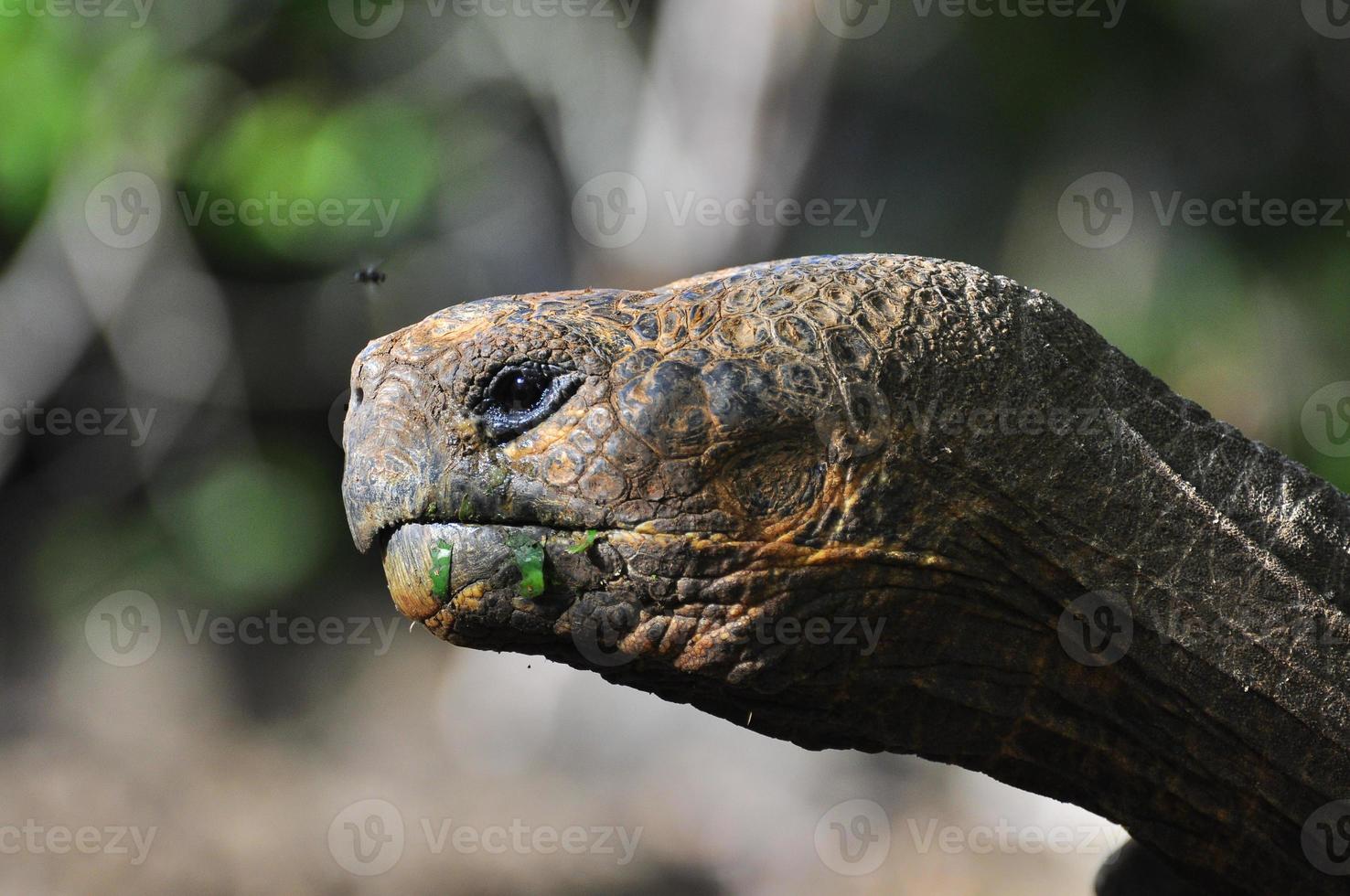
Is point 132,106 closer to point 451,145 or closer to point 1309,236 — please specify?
point 451,145

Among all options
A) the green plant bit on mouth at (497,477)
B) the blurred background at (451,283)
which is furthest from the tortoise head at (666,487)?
the blurred background at (451,283)

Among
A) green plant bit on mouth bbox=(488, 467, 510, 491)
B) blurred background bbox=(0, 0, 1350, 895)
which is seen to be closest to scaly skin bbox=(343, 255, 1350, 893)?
green plant bit on mouth bbox=(488, 467, 510, 491)

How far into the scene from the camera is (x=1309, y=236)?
708 cm

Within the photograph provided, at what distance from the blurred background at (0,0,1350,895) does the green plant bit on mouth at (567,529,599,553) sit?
4.79 metres

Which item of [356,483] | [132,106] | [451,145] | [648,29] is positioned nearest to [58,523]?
[132,106]

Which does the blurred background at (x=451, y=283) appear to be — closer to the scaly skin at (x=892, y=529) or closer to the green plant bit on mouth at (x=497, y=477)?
the scaly skin at (x=892, y=529)

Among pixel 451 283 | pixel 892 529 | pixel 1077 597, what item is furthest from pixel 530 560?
pixel 451 283

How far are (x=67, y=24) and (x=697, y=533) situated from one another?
8.58 m

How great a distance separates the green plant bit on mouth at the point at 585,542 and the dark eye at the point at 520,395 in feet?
0.53

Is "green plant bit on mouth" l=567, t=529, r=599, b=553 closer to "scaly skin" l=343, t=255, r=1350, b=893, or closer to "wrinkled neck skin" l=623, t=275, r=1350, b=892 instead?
"scaly skin" l=343, t=255, r=1350, b=893

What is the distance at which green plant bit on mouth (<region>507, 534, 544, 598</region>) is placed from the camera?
5.25ft

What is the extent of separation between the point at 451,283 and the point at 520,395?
734 cm

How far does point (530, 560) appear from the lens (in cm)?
160

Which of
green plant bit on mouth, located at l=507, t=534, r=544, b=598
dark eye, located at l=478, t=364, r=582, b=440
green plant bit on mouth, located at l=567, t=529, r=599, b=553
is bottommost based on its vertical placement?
green plant bit on mouth, located at l=507, t=534, r=544, b=598
